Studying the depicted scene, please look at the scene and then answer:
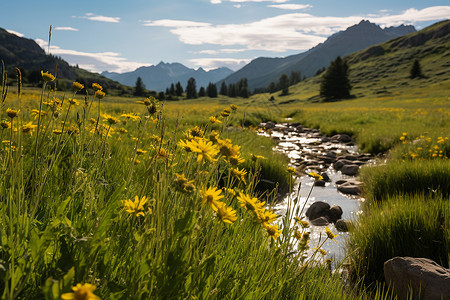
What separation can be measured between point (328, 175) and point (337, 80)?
6621 centimetres

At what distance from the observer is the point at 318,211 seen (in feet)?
17.8

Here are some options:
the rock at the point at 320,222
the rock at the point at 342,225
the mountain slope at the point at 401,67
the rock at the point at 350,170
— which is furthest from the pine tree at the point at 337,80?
the rock at the point at 342,225

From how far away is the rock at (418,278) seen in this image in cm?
258

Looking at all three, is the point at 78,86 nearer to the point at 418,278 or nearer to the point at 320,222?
the point at 418,278

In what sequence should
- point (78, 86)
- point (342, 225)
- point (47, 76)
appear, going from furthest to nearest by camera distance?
point (342, 225) < point (78, 86) < point (47, 76)

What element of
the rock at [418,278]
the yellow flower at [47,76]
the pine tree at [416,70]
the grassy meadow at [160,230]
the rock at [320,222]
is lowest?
the rock at [320,222]

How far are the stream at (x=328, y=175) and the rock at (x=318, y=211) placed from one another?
0.47 ft

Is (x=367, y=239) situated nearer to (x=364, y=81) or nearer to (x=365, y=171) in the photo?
(x=365, y=171)

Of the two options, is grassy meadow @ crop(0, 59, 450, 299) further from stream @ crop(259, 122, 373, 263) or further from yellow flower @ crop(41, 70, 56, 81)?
stream @ crop(259, 122, 373, 263)

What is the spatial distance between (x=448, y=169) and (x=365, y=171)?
191 centimetres

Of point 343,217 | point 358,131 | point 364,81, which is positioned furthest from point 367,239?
point 364,81

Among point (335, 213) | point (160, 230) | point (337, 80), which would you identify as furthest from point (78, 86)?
point (337, 80)

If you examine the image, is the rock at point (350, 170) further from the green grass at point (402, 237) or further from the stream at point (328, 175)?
the green grass at point (402, 237)

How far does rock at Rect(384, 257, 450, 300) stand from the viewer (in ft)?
8.47
